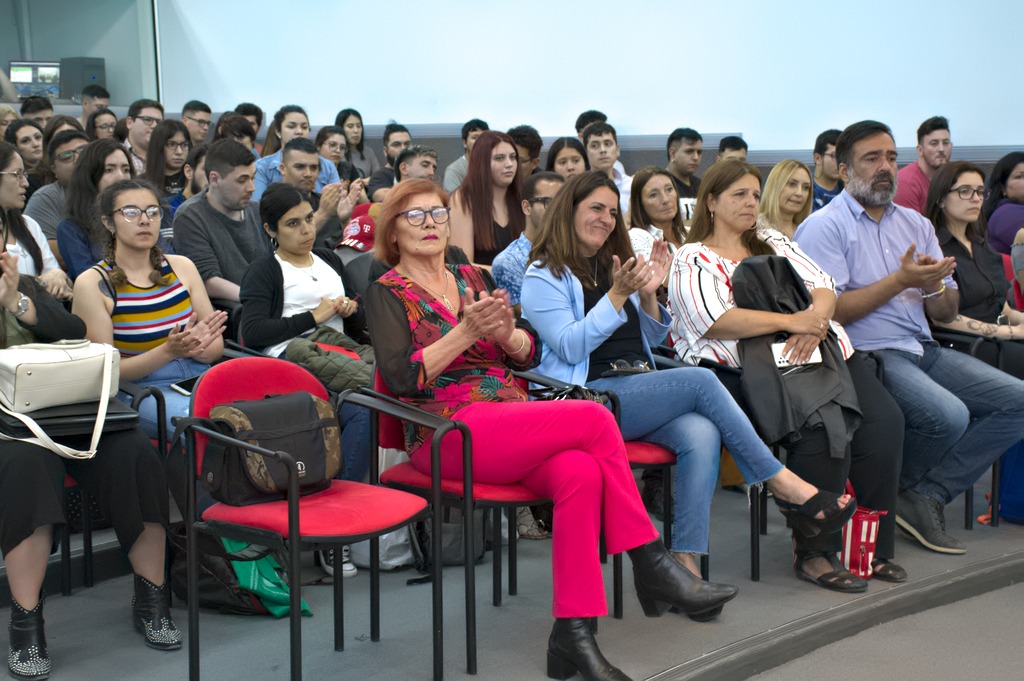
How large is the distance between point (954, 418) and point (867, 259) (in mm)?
616

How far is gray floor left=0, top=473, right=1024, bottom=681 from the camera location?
257cm

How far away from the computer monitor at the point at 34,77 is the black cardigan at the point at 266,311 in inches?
273

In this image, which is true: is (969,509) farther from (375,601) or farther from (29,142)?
(29,142)

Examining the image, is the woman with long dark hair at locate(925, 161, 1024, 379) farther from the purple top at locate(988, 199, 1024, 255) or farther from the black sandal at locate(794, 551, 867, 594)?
the black sandal at locate(794, 551, 867, 594)

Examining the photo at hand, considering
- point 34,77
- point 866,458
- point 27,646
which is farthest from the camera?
point 34,77

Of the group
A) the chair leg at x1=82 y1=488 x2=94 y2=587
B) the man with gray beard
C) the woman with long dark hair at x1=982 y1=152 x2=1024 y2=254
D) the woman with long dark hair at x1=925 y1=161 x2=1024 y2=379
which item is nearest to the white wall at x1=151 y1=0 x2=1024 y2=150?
the woman with long dark hair at x1=982 y1=152 x2=1024 y2=254

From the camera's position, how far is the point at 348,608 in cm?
295

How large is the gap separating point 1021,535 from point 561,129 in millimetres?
5358

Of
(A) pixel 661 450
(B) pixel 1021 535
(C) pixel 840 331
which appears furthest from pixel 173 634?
(B) pixel 1021 535

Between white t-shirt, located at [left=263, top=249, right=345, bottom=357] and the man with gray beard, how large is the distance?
1.63 metres

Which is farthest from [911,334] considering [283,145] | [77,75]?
[77,75]

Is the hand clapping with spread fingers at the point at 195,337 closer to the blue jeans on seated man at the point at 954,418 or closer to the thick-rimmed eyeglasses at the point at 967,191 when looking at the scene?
the blue jeans on seated man at the point at 954,418

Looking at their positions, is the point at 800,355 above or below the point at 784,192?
below

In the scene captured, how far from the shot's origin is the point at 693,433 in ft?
9.79
